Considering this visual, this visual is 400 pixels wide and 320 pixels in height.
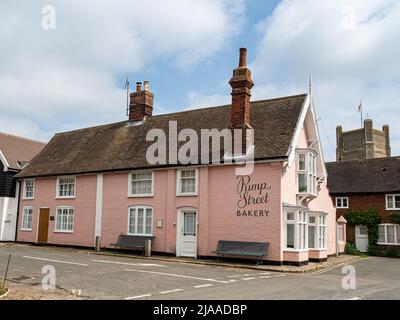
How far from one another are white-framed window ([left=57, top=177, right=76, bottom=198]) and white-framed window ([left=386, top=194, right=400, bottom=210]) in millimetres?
23835

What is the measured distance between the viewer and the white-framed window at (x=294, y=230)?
1939 centimetres

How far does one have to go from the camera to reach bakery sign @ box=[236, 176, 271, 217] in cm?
1970

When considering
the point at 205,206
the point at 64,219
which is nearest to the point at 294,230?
the point at 205,206

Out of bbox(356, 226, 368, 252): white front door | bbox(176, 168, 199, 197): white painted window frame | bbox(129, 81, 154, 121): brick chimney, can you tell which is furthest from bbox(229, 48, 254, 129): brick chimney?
bbox(356, 226, 368, 252): white front door

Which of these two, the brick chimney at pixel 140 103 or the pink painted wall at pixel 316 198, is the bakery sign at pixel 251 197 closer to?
the pink painted wall at pixel 316 198

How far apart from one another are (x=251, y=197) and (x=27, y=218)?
688 inches

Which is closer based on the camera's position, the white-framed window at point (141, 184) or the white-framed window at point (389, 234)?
the white-framed window at point (141, 184)

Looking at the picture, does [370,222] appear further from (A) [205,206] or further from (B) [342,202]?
(A) [205,206]

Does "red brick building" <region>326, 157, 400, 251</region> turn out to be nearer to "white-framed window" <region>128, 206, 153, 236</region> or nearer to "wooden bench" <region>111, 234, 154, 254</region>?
"white-framed window" <region>128, 206, 153, 236</region>

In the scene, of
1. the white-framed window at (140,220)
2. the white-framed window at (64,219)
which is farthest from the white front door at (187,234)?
the white-framed window at (64,219)

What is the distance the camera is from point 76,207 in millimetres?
26344

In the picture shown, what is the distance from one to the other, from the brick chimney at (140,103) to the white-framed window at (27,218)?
958cm

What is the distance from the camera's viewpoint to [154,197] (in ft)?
75.8
